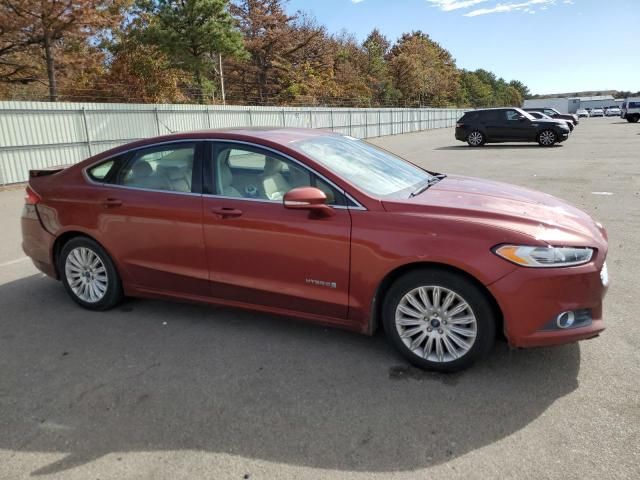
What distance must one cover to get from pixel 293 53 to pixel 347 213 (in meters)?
42.7

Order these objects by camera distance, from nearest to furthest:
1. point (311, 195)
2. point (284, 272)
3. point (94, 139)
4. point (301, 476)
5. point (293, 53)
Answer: point (301, 476) < point (311, 195) < point (284, 272) < point (94, 139) < point (293, 53)

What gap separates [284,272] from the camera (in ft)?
11.9

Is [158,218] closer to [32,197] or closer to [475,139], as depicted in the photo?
[32,197]

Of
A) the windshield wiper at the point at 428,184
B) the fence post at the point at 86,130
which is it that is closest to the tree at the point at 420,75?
the fence post at the point at 86,130

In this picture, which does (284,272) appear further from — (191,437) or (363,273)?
(191,437)

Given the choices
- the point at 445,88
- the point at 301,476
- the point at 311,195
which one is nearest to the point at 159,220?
the point at 311,195

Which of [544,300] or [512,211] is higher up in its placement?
[512,211]

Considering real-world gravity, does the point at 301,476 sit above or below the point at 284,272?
below

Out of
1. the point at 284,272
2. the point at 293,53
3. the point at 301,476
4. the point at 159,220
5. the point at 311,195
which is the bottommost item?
the point at 301,476

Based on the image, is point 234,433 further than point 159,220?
No

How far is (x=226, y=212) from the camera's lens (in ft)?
12.4

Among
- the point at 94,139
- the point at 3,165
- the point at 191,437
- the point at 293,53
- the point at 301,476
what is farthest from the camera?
the point at 293,53

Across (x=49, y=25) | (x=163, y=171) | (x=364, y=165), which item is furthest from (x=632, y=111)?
(x=163, y=171)

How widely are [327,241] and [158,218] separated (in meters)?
1.48
